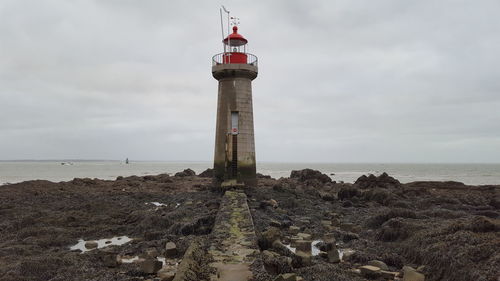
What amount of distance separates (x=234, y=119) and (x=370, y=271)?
11183 millimetres

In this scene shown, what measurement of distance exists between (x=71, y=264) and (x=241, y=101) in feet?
36.2

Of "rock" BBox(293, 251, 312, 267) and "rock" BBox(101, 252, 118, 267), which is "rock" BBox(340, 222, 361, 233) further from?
"rock" BBox(101, 252, 118, 267)

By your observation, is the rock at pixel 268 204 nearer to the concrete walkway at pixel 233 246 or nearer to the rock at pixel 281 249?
the concrete walkway at pixel 233 246

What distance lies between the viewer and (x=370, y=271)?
6613 millimetres

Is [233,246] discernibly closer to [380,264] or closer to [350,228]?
[380,264]

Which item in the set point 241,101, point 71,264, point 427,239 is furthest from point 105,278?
point 241,101

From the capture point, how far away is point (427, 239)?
805 cm

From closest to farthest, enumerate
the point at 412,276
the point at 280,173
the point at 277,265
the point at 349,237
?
the point at 412,276
the point at 277,265
the point at 349,237
the point at 280,173

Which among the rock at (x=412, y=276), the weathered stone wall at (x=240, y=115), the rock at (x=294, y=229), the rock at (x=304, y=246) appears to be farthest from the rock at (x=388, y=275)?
the weathered stone wall at (x=240, y=115)

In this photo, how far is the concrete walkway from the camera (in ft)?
18.8

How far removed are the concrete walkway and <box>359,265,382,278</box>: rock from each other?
2152 millimetres

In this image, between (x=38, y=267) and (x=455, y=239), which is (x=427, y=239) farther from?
(x=38, y=267)

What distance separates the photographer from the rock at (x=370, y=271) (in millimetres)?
6551

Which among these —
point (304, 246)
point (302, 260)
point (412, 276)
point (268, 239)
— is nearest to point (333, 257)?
point (304, 246)
